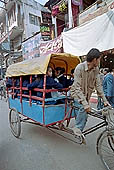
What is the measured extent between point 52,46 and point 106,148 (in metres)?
8.15

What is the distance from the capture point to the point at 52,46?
31.6 ft

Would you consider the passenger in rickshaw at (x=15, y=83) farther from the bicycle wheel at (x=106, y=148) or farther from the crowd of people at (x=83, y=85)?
the bicycle wheel at (x=106, y=148)

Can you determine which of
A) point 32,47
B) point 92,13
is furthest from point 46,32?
point 92,13

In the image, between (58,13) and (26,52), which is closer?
(58,13)

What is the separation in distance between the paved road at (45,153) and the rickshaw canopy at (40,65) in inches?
58.6

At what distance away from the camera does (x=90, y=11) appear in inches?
289

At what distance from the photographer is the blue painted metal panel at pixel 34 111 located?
2814mm

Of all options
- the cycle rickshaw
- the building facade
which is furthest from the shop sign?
the building facade

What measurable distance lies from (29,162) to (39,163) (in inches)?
7.0

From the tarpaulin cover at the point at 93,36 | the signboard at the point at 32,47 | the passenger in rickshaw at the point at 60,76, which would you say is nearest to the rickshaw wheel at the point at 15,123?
the passenger in rickshaw at the point at 60,76

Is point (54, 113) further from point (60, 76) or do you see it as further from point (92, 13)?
point (92, 13)

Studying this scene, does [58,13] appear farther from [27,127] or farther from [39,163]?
[39,163]

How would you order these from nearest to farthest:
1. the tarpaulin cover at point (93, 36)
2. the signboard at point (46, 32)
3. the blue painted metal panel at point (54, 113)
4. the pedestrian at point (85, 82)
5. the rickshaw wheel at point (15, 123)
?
the pedestrian at point (85, 82) < the blue painted metal panel at point (54, 113) < the rickshaw wheel at point (15, 123) < the tarpaulin cover at point (93, 36) < the signboard at point (46, 32)

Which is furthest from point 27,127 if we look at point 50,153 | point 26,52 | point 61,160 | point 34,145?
point 26,52
